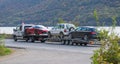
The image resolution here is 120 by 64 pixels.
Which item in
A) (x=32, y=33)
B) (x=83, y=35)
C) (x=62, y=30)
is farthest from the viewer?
(x=32, y=33)

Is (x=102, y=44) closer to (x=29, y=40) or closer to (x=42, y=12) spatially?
(x=29, y=40)

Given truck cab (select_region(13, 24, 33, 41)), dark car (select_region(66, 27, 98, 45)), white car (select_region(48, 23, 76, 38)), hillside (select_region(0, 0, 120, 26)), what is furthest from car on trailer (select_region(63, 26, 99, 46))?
hillside (select_region(0, 0, 120, 26))

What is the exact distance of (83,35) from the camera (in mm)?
31938

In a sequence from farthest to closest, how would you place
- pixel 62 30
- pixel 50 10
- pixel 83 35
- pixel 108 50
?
pixel 50 10
pixel 62 30
pixel 83 35
pixel 108 50

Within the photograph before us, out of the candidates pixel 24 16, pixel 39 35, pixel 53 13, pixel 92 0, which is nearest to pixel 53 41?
pixel 39 35

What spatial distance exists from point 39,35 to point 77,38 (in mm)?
6721

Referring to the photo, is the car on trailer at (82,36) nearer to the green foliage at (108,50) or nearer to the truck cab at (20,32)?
the truck cab at (20,32)

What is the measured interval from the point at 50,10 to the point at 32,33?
76.7 metres

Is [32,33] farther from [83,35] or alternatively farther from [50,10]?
[50,10]

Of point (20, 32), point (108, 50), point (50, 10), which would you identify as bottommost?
point (108, 50)

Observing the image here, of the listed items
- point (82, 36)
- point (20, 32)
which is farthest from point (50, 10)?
point (82, 36)

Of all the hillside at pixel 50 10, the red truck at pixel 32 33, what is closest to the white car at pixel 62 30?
the red truck at pixel 32 33

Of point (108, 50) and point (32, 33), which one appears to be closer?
point (108, 50)

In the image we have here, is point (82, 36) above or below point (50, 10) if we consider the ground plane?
below
